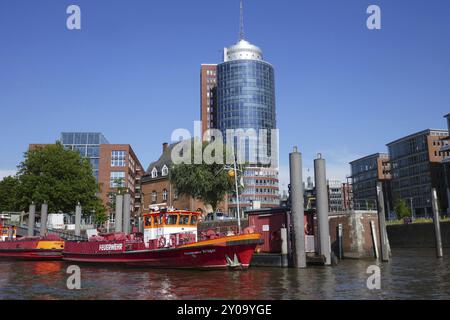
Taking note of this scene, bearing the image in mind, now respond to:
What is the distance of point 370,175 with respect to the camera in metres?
135

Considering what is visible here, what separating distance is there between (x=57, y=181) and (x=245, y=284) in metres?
49.2

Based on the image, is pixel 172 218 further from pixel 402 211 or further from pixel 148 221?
pixel 402 211

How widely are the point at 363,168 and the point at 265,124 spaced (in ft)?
128

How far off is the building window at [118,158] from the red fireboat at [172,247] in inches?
2554

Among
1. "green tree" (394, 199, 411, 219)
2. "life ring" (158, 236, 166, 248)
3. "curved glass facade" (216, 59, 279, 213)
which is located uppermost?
"curved glass facade" (216, 59, 279, 213)

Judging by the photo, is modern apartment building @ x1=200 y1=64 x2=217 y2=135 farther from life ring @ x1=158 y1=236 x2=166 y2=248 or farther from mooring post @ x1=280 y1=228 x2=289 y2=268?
mooring post @ x1=280 y1=228 x2=289 y2=268

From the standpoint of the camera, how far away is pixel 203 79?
177m

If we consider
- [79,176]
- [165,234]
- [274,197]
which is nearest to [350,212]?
[165,234]

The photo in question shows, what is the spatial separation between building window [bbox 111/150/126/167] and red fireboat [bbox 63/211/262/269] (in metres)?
64.9

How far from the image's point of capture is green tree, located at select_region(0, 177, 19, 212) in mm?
63312

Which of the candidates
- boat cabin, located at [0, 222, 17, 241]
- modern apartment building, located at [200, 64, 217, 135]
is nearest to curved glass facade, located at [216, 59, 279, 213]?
modern apartment building, located at [200, 64, 217, 135]

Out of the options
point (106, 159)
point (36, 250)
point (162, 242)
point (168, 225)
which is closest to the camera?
point (162, 242)

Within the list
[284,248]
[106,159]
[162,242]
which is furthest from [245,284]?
[106,159]
